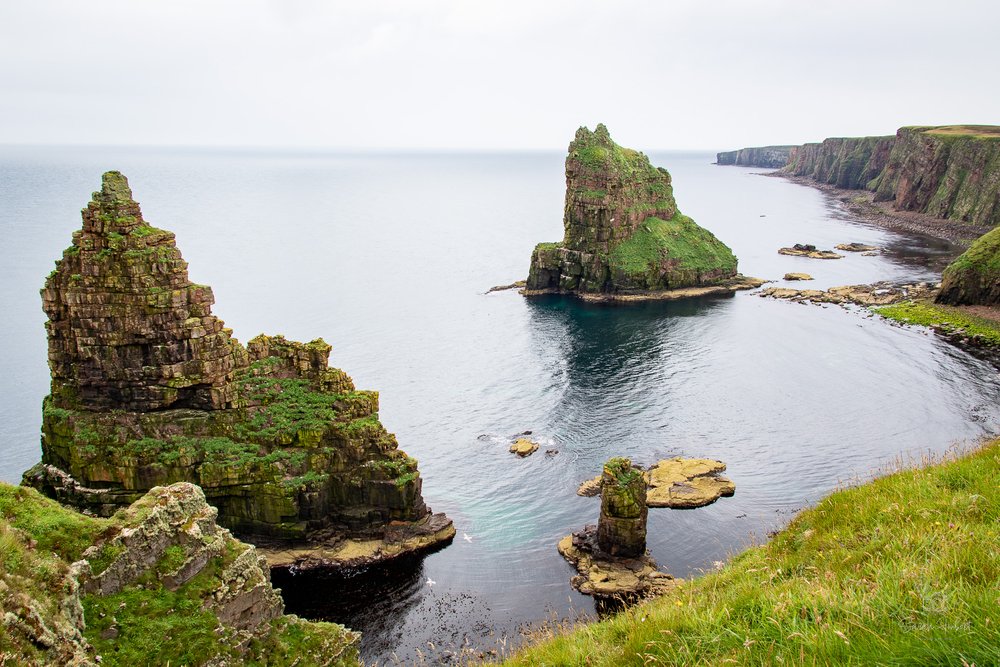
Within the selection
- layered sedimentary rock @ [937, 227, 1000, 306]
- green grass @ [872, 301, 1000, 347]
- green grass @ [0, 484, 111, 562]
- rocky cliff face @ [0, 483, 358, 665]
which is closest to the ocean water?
green grass @ [872, 301, 1000, 347]

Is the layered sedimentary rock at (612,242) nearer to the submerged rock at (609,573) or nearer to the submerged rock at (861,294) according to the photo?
the submerged rock at (861,294)

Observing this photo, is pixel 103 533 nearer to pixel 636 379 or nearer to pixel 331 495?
pixel 331 495

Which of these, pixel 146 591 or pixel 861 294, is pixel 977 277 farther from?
pixel 146 591

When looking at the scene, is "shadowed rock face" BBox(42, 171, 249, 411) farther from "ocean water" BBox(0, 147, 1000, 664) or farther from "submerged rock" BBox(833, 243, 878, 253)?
"submerged rock" BBox(833, 243, 878, 253)

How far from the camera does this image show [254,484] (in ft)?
165

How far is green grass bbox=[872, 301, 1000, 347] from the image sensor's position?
98.4 m

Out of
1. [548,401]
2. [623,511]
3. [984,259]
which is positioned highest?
[984,259]

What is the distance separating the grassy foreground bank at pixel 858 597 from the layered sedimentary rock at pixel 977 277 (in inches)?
4353

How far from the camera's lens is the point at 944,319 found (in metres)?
107

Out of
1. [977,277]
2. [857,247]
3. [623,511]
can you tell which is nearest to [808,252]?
[857,247]

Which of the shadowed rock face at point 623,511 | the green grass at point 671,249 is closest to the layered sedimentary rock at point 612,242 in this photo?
the green grass at point 671,249

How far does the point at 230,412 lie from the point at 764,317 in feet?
300

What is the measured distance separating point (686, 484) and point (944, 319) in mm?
69989

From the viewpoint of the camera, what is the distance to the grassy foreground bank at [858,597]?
10.2 m
